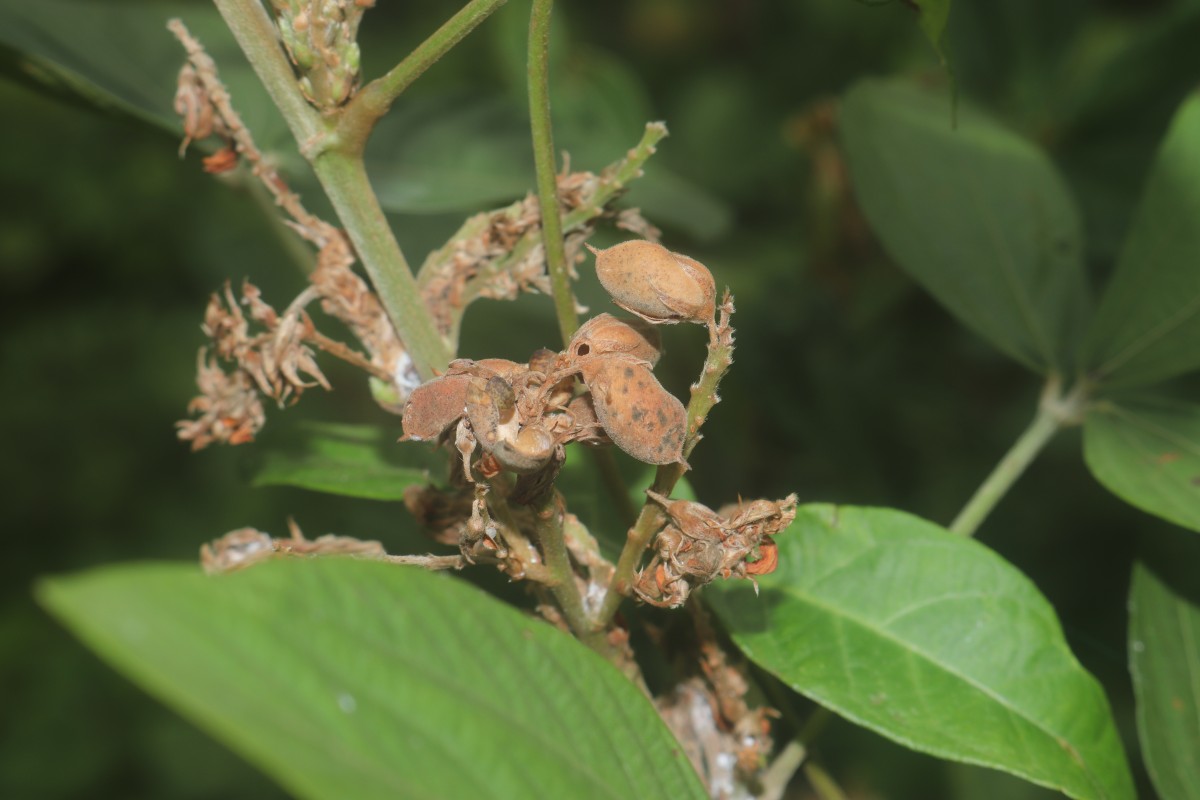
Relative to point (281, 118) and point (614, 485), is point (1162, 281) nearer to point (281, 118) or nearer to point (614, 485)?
point (614, 485)

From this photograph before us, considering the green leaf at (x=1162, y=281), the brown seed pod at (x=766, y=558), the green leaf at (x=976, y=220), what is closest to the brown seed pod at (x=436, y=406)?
the brown seed pod at (x=766, y=558)

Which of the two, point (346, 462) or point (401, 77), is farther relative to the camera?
point (346, 462)

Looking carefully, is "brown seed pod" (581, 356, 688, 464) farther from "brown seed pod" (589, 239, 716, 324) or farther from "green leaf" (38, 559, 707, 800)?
"green leaf" (38, 559, 707, 800)

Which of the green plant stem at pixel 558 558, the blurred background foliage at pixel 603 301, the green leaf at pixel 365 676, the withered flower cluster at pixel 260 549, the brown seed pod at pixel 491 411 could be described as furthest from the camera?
the blurred background foliage at pixel 603 301

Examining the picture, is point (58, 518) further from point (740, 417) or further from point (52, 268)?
point (740, 417)

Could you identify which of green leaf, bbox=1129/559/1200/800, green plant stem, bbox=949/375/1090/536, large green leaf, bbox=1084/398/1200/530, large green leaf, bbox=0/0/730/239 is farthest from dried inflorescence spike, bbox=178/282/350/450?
green leaf, bbox=1129/559/1200/800

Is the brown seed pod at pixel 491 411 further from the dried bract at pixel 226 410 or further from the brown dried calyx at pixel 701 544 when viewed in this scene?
the dried bract at pixel 226 410

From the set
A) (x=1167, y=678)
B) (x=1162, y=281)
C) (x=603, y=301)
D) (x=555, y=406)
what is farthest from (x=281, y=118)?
(x=1167, y=678)

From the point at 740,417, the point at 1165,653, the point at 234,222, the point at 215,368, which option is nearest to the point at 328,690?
the point at 215,368
